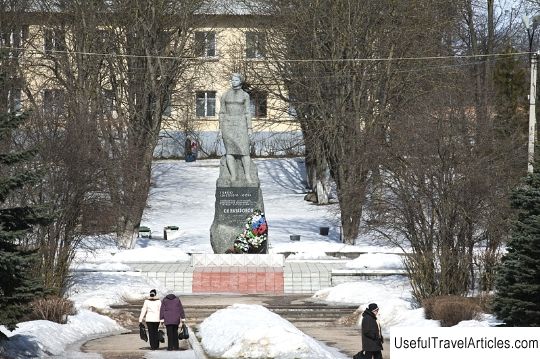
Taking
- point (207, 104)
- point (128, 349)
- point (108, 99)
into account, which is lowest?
point (128, 349)

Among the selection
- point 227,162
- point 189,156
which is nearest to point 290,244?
point 227,162

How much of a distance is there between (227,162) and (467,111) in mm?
8910

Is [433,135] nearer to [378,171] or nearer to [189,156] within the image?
[378,171]

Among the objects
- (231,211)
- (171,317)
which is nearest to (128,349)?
(171,317)

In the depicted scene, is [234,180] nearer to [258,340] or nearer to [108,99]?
[108,99]

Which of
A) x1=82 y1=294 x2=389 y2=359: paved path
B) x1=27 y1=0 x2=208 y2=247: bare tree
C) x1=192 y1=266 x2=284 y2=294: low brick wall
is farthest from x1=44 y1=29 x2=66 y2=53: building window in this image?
x1=82 y1=294 x2=389 y2=359: paved path

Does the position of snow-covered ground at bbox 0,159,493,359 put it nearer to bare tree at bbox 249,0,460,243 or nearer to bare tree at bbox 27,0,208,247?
bare tree at bbox 249,0,460,243

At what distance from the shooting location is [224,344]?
24.8 metres

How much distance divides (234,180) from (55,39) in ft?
54.5

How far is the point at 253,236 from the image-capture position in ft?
131

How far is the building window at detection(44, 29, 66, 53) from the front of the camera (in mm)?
54219

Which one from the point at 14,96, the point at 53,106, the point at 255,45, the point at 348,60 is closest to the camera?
the point at 53,106

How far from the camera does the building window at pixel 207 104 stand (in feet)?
234

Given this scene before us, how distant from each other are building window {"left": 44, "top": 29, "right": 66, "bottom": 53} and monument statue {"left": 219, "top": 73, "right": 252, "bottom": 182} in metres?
14.3
